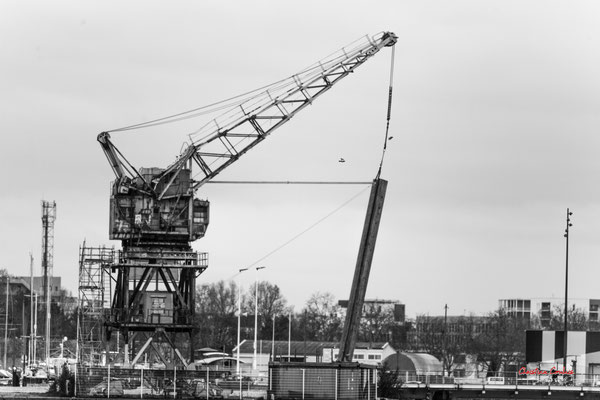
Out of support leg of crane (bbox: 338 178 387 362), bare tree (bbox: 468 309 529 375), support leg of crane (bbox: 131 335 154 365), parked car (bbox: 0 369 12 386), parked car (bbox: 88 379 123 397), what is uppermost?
support leg of crane (bbox: 338 178 387 362)

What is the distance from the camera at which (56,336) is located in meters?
182

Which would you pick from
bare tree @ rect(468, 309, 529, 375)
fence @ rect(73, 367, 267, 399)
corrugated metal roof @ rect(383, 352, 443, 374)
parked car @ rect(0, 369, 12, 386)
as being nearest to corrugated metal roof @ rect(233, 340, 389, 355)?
corrugated metal roof @ rect(383, 352, 443, 374)

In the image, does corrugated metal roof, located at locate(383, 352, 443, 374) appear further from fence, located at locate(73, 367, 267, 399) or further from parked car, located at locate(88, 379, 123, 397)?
parked car, located at locate(88, 379, 123, 397)

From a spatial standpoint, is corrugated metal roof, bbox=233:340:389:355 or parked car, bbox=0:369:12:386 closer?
parked car, bbox=0:369:12:386

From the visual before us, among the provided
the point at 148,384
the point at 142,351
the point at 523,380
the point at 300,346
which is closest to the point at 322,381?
the point at 148,384

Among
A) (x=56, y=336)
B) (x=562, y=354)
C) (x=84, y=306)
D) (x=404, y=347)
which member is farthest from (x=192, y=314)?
(x=404, y=347)

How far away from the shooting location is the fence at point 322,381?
73.1 metres

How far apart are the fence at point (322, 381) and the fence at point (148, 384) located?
5092mm

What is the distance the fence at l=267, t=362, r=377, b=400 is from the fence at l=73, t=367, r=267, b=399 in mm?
5092

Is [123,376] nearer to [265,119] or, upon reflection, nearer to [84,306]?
[265,119]

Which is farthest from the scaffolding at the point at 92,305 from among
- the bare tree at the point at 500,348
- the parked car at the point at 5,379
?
the bare tree at the point at 500,348

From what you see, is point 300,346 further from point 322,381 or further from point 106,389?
point 322,381

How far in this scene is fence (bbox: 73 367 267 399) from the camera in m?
80.8

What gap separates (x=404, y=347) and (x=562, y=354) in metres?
73.8
